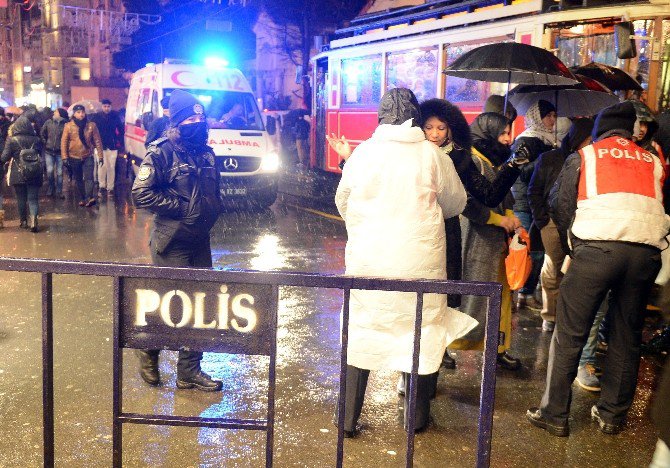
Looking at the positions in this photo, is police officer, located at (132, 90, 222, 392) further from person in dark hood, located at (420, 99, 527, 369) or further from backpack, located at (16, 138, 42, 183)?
backpack, located at (16, 138, 42, 183)

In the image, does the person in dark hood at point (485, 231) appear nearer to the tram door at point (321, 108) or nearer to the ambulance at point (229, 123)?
the ambulance at point (229, 123)

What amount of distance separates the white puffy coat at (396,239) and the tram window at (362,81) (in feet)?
32.7

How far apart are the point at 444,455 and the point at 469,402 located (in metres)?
0.86

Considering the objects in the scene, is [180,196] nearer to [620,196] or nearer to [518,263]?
[518,263]

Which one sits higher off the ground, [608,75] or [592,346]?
[608,75]

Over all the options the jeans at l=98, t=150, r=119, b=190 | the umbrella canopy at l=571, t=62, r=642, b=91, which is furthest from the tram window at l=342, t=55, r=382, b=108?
the umbrella canopy at l=571, t=62, r=642, b=91

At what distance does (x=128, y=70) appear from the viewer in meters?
42.1

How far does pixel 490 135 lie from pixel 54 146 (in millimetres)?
12155

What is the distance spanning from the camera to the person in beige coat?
14219 millimetres

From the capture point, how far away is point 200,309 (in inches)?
120

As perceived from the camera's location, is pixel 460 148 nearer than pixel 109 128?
Yes

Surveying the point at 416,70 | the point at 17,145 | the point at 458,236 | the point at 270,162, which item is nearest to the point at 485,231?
the point at 458,236

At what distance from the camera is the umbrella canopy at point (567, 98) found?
713 cm

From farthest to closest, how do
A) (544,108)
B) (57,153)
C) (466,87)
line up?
(57,153)
(466,87)
(544,108)
